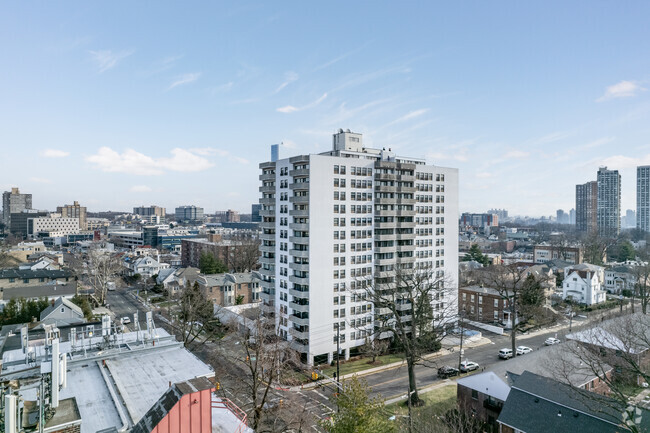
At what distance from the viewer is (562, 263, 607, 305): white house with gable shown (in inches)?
2874

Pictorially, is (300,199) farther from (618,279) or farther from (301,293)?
(618,279)

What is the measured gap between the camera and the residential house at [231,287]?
231ft

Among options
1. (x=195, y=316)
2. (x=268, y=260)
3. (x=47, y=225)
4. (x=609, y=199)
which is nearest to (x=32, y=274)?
(x=195, y=316)

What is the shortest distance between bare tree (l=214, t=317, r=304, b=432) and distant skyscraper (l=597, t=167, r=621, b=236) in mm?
197206

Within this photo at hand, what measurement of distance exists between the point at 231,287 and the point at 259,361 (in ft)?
156

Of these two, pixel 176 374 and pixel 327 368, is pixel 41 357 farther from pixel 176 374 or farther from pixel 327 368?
pixel 327 368

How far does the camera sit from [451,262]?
57406 millimetres

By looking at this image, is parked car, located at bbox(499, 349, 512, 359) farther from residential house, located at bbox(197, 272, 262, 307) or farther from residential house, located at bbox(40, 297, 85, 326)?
residential house, located at bbox(40, 297, 85, 326)

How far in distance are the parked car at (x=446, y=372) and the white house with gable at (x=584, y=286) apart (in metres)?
47.6

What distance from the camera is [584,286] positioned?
7375 cm

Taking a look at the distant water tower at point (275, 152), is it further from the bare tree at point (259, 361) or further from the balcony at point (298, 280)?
the bare tree at point (259, 361)

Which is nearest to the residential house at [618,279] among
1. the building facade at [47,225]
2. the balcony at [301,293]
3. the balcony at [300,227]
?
the balcony at [301,293]

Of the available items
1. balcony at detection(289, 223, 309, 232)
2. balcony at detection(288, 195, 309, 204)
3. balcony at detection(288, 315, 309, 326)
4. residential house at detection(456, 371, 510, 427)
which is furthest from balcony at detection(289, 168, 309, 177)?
residential house at detection(456, 371, 510, 427)

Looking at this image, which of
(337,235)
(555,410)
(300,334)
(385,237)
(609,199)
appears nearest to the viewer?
(555,410)
